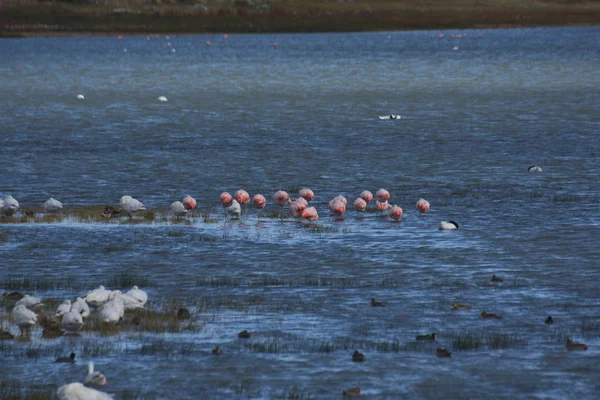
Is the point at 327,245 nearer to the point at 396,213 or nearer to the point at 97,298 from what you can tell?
the point at 396,213

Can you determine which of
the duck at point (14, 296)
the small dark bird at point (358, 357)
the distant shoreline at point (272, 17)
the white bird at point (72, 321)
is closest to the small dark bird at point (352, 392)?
the small dark bird at point (358, 357)

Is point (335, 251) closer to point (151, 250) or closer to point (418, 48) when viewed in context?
point (151, 250)

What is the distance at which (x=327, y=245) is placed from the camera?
19.1 m

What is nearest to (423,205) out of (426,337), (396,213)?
(396,213)

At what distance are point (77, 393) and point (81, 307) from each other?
121 inches

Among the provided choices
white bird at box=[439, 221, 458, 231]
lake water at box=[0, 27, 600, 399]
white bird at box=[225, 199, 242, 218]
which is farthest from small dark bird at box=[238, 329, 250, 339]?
white bird at box=[225, 199, 242, 218]

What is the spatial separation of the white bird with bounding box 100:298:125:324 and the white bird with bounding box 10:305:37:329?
2.60 ft

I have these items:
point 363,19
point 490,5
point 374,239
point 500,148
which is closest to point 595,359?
point 374,239

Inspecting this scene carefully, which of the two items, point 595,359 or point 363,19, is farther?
point 363,19

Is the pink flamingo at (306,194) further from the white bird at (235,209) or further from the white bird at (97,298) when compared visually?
the white bird at (97,298)

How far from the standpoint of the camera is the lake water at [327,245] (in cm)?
1244

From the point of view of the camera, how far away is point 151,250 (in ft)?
61.8

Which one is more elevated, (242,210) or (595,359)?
(242,210)

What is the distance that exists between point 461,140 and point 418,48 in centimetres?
9725
